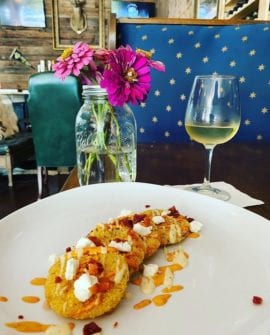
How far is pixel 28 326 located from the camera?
0.90ft

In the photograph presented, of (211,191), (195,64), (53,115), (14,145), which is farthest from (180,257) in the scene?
(14,145)

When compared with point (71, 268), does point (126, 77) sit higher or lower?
higher

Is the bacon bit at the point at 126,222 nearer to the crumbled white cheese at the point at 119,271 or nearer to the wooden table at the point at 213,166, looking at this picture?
the crumbled white cheese at the point at 119,271

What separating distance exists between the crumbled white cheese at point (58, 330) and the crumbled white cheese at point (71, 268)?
5cm

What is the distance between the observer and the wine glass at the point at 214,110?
62 centimetres

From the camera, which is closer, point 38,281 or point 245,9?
point 38,281

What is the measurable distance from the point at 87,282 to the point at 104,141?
0.37 meters

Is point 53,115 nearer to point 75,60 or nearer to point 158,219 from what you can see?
point 75,60

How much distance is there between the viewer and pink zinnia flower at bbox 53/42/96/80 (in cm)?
57

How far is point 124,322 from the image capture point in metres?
0.29

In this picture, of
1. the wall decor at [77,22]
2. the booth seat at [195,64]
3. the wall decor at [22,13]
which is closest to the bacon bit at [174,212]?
the booth seat at [195,64]

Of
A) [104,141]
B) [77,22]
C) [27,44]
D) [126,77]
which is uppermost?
[77,22]

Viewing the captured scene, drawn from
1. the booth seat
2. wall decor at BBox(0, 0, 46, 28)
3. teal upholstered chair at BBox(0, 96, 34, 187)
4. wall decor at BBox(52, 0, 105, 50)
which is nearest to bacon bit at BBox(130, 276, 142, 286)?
the booth seat

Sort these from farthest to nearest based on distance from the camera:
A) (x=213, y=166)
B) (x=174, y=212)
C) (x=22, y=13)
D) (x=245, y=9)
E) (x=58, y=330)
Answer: (x=22, y=13) → (x=245, y=9) → (x=213, y=166) → (x=174, y=212) → (x=58, y=330)
